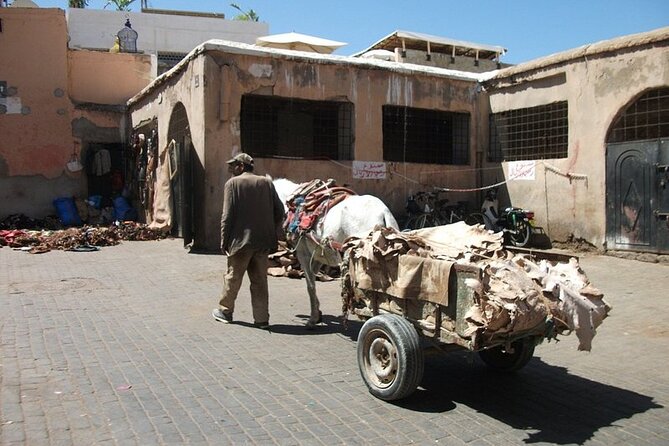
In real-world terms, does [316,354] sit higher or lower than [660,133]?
lower

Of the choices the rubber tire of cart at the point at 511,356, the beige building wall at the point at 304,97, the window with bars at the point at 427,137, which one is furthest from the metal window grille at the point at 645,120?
the rubber tire of cart at the point at 511,356

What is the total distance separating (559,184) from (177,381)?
1051 centimetres

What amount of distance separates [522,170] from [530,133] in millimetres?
940

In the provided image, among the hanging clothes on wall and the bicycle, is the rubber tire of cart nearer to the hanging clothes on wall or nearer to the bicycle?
the bicycle

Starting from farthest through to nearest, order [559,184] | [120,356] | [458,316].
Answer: [559,184], [120,356], [458,316]

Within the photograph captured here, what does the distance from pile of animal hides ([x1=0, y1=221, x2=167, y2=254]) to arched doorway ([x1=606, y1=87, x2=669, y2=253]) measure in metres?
10.2

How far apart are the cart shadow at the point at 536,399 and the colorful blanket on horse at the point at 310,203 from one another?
75.6 inches

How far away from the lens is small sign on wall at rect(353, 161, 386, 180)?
13539 mm

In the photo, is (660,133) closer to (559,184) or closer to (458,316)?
(559,184)

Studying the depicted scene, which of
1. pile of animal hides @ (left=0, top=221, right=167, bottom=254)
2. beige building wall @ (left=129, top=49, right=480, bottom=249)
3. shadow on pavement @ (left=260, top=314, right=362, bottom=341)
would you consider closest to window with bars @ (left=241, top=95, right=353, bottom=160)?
beige building wall @ (left=129, top=49, right=480, bottom=249)

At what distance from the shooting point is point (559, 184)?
42.2ft

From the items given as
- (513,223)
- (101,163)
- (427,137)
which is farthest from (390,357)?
(101,163)

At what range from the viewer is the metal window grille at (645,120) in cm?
1096

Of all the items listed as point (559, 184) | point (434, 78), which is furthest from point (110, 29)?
point (559, 184)
